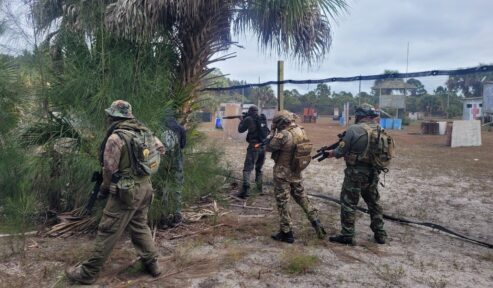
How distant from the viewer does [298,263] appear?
4105 millimetres

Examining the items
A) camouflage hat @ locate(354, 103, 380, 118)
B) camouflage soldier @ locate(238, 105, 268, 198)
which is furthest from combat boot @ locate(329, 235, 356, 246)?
camouflage soldier @ locate(238, 105, 268, 198)

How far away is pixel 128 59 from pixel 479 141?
15301mm

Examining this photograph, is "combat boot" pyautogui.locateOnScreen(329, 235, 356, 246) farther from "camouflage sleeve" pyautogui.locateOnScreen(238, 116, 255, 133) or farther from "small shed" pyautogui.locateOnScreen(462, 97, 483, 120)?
"small shed" pyautogui.locateOnScreen(462, 97, 483, 120)

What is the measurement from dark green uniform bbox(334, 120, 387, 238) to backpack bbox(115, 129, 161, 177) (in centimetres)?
232

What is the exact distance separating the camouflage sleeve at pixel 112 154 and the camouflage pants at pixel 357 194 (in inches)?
106

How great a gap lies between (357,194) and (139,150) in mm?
2639

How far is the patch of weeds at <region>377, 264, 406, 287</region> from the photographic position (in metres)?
A: 3.86

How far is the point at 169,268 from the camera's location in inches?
163

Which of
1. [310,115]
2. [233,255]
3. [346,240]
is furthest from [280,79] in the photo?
[310,115]

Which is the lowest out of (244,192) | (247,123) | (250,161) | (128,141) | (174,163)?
(244,192)

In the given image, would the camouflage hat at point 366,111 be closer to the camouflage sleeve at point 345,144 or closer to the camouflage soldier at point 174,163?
the camouflage sleeve at point 345,144

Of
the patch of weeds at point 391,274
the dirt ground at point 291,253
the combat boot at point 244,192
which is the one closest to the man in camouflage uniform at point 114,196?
the dirt ground at point 291,253

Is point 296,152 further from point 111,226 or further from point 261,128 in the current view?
point 261,128

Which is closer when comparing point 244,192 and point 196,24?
point 196,24
